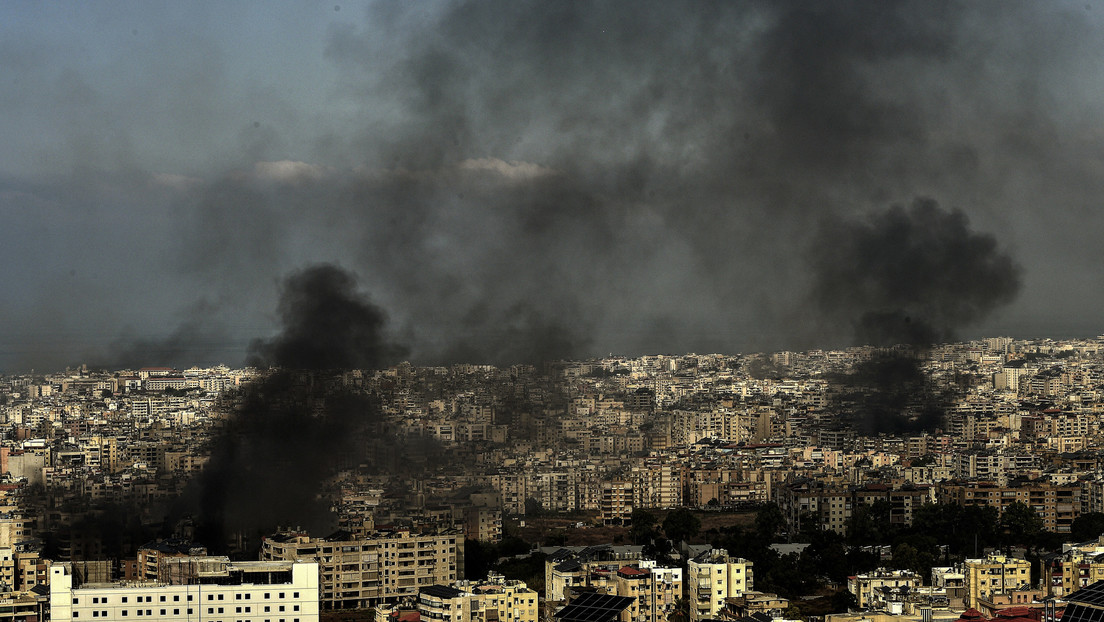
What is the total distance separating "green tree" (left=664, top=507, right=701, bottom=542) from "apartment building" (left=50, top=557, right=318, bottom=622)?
8.75 meters

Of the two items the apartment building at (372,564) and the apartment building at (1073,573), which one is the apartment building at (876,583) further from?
the apartment building at (372,564)

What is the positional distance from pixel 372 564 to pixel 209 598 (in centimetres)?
523

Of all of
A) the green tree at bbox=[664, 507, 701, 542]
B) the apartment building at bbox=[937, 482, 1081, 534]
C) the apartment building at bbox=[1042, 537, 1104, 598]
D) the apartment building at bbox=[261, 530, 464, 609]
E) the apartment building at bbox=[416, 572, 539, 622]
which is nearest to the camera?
the apartment building at bbox=[416, 572, 539, 622]

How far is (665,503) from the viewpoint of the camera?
2409cm

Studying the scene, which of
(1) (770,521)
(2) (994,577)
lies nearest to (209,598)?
(2) (994,577)

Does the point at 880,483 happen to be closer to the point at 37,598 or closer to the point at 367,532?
the point at 367,532

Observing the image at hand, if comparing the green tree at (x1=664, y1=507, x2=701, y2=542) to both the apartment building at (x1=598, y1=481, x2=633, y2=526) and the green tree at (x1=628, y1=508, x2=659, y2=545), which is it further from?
the apartment building at (x1=598, y1=481, x2=633, y2=526)

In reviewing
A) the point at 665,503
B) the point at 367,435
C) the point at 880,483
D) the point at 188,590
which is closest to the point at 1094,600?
the point at 188,590

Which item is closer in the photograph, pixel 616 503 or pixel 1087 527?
pixel 1087 527

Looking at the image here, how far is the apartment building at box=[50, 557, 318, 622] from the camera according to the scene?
34.9 ft

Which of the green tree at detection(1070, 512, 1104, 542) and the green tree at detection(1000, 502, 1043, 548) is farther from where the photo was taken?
the green tree at detection(1000, 502, 1043, 548)

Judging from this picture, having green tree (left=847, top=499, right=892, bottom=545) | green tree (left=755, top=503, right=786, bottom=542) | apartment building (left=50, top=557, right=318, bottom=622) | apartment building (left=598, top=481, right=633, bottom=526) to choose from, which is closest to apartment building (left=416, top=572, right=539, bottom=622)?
apartment building (left=50, top=557, right=318, bottom=622)

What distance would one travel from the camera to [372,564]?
15891 mm

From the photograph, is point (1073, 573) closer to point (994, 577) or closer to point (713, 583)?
point (994, 577)
